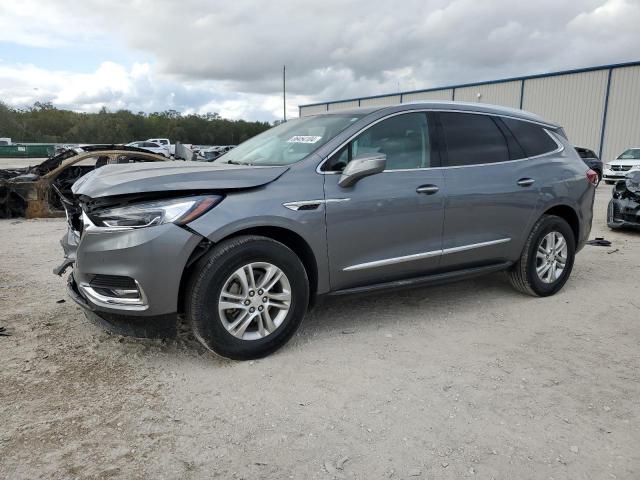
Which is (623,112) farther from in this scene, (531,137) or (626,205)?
(531,137)

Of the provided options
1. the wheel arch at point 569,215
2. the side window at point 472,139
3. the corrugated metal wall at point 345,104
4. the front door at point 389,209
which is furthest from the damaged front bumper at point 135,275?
the corrugated metal wall at point 345,104

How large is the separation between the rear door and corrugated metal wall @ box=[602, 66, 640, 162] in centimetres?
2548

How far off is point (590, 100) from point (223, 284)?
2934 centimetres

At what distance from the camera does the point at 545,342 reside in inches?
149

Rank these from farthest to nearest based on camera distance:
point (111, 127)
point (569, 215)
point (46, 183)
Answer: point (111, 127), point (46, 183), point (569, 215)

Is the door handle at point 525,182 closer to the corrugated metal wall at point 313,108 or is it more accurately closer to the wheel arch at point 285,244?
the wheel arch at point 285,244

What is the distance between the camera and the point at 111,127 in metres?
85.5

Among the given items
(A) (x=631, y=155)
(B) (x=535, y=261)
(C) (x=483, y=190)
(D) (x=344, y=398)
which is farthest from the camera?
(A) (x=631, y=155)

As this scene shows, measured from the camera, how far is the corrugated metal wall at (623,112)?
82.2ft

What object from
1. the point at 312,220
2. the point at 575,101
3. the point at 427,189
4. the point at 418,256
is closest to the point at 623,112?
the point at 575,101

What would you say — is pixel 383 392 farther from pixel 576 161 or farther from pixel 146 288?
pixel 576 161

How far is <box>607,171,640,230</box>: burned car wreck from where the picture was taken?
832 cm

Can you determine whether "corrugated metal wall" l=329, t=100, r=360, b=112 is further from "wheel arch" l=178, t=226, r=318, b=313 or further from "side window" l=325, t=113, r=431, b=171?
"wheel arch" l=178, t=226, r=318, b=313

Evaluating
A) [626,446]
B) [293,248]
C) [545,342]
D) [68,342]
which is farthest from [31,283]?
[626,446]
